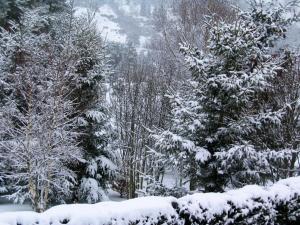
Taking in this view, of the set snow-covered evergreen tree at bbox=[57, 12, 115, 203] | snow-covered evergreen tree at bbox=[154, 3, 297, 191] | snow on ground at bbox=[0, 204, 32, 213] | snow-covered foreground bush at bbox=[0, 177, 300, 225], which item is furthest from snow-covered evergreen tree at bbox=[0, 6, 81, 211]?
snow-covered foreground bush at bbox=[0, 177, 300, 225]

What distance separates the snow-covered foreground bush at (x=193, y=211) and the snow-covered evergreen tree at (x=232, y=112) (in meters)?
2.08

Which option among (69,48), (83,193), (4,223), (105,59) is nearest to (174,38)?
(105,59)

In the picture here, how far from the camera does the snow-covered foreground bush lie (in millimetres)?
4371

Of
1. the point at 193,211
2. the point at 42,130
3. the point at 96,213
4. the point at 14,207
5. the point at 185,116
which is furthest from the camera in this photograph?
the point at 14,207

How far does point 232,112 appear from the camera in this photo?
1023 centimetres

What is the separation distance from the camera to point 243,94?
382 inches

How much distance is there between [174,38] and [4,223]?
18.6 meters

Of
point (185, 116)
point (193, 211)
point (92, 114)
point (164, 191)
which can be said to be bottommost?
point (193, 211)

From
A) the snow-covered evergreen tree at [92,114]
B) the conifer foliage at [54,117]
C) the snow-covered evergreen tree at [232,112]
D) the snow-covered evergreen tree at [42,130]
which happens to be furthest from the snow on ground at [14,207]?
the snow-covered evergreen tree at [232,112]

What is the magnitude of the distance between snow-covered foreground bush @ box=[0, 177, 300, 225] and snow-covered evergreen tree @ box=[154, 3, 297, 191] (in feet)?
6.81

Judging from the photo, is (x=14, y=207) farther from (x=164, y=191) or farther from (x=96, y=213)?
(x=96, y=213)

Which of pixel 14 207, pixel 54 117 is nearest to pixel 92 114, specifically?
pixel 54 117

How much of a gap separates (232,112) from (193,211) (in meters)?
5.15

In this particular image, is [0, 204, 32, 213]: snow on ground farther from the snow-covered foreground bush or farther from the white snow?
the white snow
